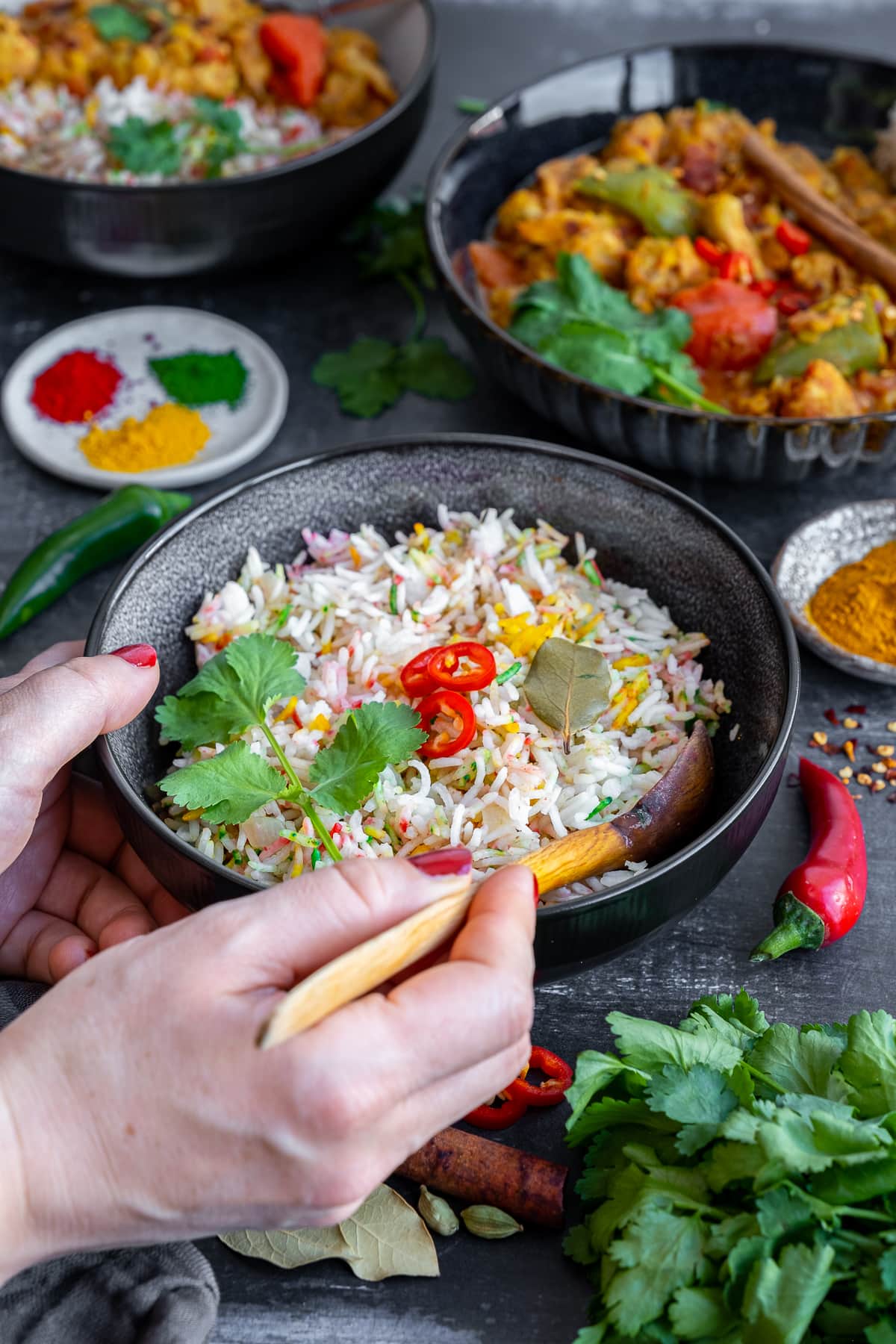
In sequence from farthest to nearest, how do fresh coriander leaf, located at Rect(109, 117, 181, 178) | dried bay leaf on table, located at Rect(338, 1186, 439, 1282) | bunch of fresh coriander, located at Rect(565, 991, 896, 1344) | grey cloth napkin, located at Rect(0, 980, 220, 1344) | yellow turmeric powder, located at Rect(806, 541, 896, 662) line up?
fresh coriander leaf, located at Rect(109, 117, 181, 178), yellow turmeric powder, located at Rect(806, 541, 896, 662), dried bay leaf on table, located at Rect(338, 1186, 439, 1282), grey cloth napkin, located at Rect(0, 980, 220, 1344), bunch of fresh coriander, located at Rect(565, 991, 896, 1344)

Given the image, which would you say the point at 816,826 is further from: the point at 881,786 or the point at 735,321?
the point at 735,321

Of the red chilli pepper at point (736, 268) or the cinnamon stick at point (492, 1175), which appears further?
the red chilli pepper at point (736, 268)

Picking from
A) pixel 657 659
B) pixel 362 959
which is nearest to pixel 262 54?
pixel 657 659

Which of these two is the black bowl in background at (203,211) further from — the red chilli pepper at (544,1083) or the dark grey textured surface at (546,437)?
the red chilli pepper at (544,1083)

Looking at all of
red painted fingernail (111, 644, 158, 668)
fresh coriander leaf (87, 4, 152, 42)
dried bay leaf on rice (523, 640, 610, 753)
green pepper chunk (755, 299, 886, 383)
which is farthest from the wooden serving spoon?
fresh coriander leaf (87, 4, 152, 42)

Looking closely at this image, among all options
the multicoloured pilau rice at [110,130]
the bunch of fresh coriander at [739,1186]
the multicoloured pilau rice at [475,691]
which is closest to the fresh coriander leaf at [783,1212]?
the bunch of fresh coriander at [739,1186]

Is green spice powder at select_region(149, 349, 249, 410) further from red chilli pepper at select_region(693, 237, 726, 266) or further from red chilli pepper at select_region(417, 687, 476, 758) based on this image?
red chilli pepper at select_region(417, 687, 476, 758)

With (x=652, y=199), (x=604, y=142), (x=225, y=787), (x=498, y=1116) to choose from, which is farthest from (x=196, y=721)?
(x=604, y=142)
